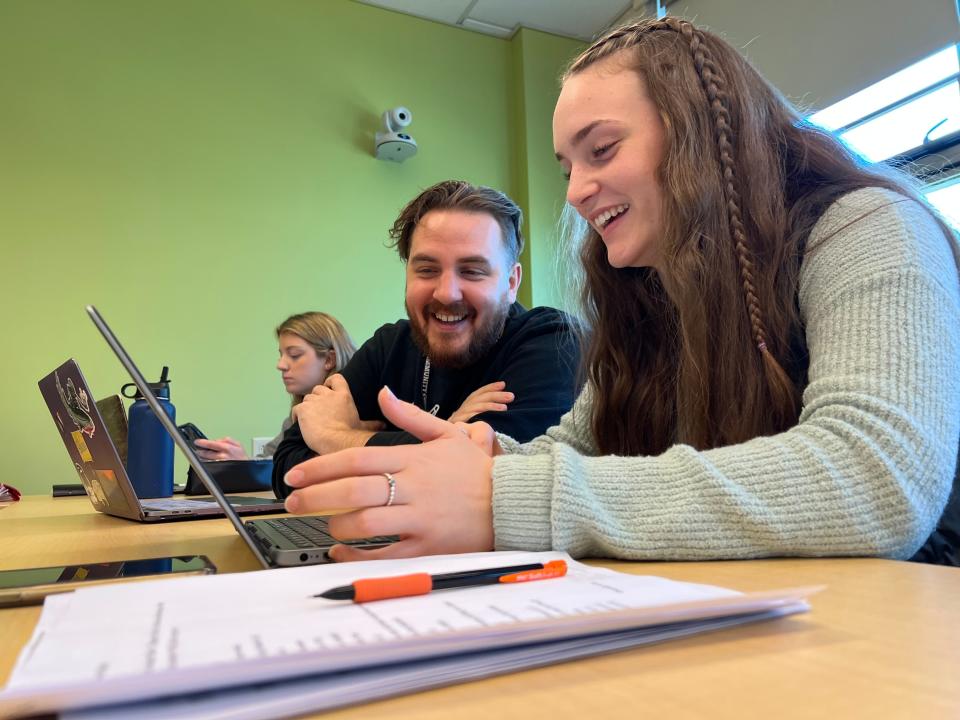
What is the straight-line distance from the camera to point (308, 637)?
0.28 metres

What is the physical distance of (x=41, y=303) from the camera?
8.13 ft

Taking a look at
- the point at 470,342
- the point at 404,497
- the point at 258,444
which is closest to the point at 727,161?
the point at 404,497

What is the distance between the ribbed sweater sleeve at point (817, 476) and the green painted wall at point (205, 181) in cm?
234

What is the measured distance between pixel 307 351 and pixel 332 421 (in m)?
1.06

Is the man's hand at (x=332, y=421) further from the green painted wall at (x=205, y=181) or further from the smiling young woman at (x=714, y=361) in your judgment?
the green painted wall at (x=205, y=181)

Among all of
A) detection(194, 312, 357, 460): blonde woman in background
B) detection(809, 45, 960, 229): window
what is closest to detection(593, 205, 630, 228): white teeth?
detection(809, 45, 960, 229): window

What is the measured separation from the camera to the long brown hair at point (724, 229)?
80 cm

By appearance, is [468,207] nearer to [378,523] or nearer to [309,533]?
[309,533]

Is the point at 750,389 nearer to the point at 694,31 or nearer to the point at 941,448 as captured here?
the point at 941,448

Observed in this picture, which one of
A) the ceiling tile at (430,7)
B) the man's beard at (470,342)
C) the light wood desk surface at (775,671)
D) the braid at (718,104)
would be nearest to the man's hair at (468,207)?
the man's beard at (470,342)

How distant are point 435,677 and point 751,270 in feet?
2.23

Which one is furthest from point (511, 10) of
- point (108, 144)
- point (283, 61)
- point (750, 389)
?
point (750, 389)

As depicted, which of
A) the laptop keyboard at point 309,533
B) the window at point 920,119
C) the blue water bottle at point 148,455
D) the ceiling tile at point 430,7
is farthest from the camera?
the ceiling tile at point 430,7

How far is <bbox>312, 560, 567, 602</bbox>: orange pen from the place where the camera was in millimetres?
362
